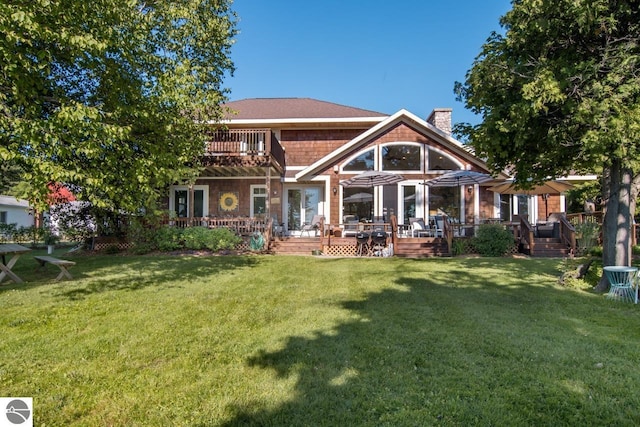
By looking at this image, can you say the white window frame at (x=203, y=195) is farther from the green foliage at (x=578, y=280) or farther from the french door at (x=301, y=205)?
the green foliage at (x=578, y=280)

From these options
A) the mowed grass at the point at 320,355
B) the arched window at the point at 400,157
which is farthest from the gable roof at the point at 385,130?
the mowed grass at the point at 320,355

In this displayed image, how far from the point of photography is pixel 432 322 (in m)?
4.49

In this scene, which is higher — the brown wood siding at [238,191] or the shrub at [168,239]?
the brown wood siding at [238,191]

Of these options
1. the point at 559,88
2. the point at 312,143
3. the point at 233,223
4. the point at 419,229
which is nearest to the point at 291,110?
the point at 312,143

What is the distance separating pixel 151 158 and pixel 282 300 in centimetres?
354

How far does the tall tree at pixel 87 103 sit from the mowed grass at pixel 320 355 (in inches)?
81.9

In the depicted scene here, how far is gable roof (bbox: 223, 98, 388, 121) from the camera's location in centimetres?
1653

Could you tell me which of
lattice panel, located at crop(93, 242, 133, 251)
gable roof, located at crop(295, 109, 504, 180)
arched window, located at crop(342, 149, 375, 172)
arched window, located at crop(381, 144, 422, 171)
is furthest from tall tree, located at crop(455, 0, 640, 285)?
lattice panel, located at crop(93, 242, 133, 251)

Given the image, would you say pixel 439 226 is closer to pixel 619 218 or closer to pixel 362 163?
pixel 362 163

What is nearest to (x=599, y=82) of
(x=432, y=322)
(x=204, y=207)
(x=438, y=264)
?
(x=432, y=322)

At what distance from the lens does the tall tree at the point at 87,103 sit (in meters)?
4.91

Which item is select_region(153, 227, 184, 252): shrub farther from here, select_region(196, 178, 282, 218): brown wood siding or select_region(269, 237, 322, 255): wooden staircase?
select_region(196, 178, 282, 218): brown wood siding

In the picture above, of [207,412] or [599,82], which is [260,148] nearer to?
[599,82]

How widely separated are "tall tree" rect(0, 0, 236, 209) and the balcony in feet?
15.6
